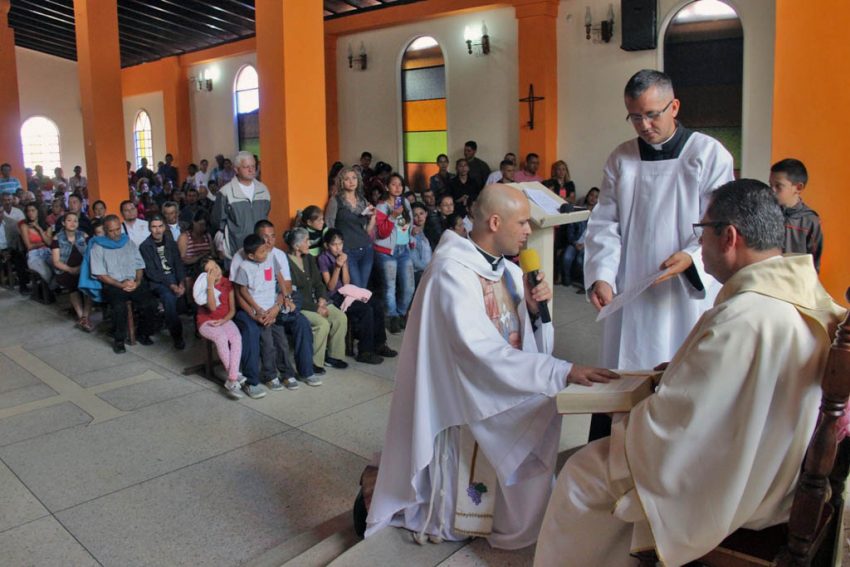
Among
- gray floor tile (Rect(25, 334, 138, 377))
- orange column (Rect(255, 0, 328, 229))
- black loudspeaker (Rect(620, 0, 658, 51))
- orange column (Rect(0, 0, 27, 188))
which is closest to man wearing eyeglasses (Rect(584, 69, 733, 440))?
orange column (Rect(255, 0, 328, 229))

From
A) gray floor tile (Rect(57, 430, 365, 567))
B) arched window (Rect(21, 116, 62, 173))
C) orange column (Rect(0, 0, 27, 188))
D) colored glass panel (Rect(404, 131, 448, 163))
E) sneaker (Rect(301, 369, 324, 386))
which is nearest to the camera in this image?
gray floor tile (Rect(57, 430, 365, 567))

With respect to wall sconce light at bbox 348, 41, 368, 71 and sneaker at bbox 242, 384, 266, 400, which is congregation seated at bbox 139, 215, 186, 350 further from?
wall sconce light at bbox 348, 41, 368, 71

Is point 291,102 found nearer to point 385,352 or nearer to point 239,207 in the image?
point 239,207

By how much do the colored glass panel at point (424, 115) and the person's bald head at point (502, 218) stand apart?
9609 mm

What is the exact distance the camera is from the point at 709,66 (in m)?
9.09

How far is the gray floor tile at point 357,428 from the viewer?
413cm

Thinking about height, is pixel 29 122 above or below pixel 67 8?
below

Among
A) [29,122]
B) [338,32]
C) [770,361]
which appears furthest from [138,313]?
[29,122]

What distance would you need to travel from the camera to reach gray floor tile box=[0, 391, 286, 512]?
12.3 ft

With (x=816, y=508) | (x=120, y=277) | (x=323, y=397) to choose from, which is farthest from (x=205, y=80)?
(x=816, y=508)

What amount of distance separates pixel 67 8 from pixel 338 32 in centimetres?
599

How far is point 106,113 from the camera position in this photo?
991 centimetres

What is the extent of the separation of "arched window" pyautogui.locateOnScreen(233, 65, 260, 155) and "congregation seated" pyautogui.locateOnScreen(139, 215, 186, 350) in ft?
31.4

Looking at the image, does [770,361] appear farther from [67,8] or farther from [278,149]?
[67,8]
